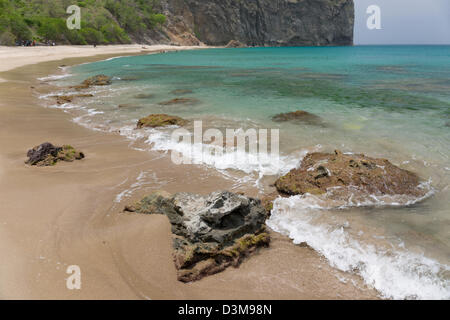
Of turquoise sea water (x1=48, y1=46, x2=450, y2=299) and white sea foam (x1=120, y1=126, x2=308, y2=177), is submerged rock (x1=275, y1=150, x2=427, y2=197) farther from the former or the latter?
white sea foam (x1=120, y1=126, x2=308, y2=177)

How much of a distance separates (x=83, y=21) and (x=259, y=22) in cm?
9112

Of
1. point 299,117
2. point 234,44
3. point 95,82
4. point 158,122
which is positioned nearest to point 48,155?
point 158,122

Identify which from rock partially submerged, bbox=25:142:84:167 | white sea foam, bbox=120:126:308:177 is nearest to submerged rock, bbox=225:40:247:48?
white sea foam, bbox=120:126:308:177

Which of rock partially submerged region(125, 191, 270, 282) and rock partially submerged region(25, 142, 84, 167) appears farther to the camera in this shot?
rock partially submerged region(25, 142, 84, 167)

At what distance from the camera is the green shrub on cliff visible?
44969 mm

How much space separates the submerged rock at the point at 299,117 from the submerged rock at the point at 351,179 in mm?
5007

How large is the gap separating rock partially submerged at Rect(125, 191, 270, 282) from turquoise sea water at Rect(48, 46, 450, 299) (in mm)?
684

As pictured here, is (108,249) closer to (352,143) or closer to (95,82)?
(352,143)

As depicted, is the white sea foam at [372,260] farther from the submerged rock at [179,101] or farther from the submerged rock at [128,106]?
the submerged rock at [179,101]

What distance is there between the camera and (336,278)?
336 centimetres

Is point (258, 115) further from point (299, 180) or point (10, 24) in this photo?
point (10, 24)

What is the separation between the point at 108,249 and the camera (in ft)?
12.1

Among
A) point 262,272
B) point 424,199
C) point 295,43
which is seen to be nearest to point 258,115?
point 424,199

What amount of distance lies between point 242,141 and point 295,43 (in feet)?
510
